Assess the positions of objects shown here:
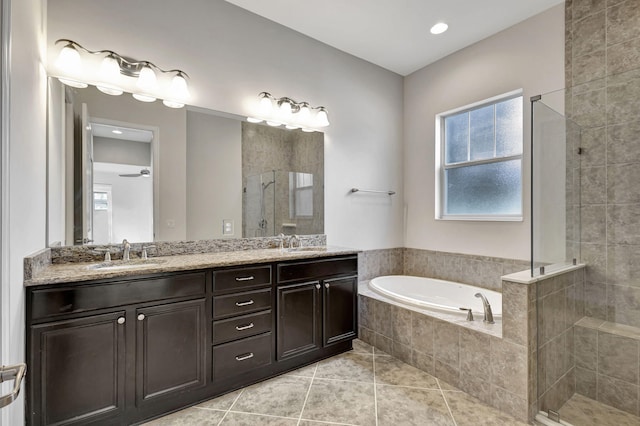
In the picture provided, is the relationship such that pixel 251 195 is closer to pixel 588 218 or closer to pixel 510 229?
pixel 510 229

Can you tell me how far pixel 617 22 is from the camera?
86.7 inches

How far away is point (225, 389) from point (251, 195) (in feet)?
4.86

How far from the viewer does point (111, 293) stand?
62.9 inches

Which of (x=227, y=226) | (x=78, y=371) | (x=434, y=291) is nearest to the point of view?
(x=78, y=371)

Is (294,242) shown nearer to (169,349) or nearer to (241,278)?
(241,278)

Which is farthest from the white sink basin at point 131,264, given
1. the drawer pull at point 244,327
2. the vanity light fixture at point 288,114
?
the vanity light fixture at point 288,114

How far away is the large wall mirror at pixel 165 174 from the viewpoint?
6.37 ft

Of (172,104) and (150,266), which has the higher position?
(172,104)

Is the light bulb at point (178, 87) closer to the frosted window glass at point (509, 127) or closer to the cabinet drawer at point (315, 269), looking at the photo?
the cabinet drawer at point (315, 269)

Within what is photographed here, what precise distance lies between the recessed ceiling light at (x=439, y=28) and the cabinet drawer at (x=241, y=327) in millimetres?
2921

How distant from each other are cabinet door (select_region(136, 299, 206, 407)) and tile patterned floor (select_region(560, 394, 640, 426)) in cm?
227

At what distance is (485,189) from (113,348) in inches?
131

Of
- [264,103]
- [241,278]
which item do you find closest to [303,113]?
[264,103]

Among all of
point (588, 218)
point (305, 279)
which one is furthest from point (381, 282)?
point (588, 218)
